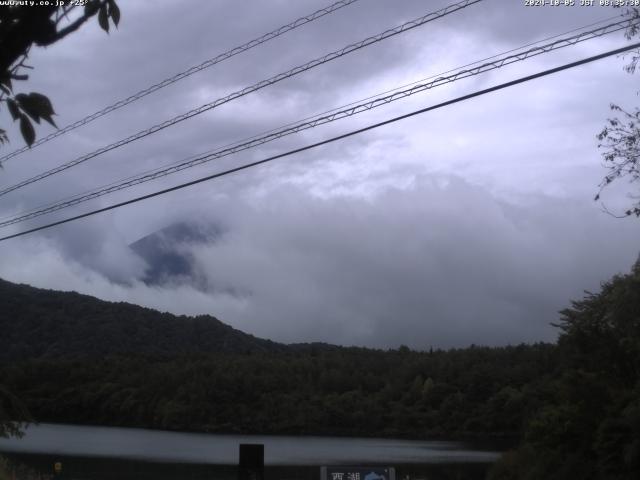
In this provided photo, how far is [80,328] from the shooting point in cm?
6050

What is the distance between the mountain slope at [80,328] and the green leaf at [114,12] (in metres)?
42.9

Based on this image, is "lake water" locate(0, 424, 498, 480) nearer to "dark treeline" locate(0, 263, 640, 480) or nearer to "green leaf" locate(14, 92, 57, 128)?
"dark treeline" locate(0, 263, 640, 480)

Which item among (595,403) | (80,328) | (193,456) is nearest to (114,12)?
(595,403)

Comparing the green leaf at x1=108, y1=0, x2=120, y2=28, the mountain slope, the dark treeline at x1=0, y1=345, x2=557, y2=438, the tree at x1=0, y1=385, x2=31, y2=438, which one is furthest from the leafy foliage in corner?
the dark treeline at x1=0, y1=345, x2=557, y2=438

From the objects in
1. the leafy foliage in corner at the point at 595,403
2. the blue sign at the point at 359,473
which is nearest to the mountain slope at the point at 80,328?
the leafy foliage in corner at the point at 595,403

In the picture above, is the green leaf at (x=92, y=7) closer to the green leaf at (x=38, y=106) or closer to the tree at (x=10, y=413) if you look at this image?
the green leaf at (x=38, y=106)

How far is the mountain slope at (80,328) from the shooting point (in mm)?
47375

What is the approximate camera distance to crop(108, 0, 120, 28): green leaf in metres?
3.63

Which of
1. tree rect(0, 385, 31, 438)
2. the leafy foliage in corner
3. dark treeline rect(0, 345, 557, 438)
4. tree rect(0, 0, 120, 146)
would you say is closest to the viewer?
tree rect(0, 0, 120, 146)

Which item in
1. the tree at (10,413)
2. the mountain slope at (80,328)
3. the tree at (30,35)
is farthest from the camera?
the mountain slope at (80,328)

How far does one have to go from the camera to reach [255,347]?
107938 millimetres

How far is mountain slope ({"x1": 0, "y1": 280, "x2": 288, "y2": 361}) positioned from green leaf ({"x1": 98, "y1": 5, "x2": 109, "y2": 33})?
141 feet

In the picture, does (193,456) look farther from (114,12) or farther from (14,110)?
(114,12)

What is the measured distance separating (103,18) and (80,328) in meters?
60.1
